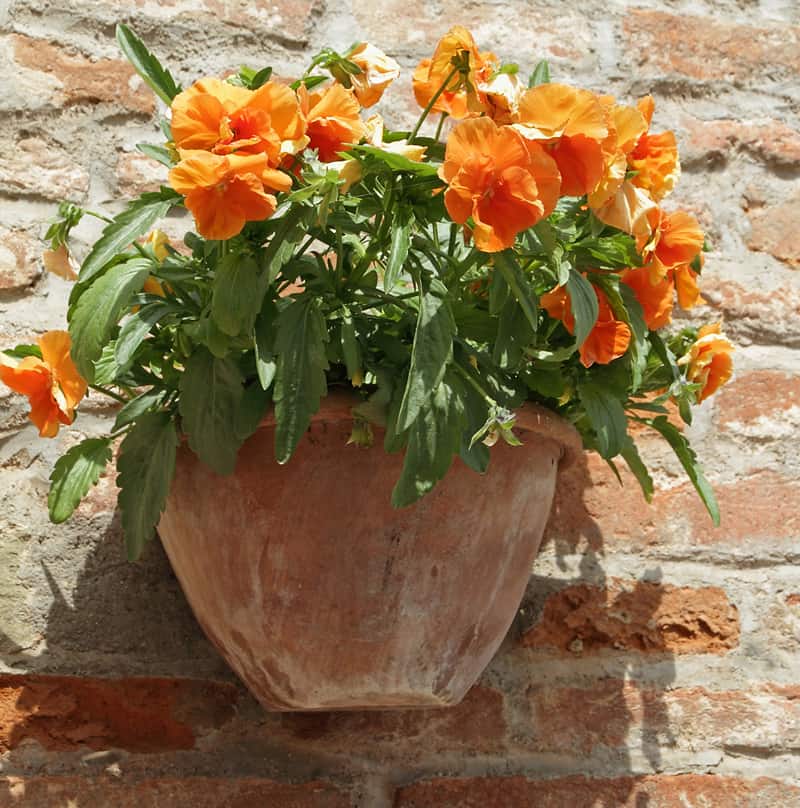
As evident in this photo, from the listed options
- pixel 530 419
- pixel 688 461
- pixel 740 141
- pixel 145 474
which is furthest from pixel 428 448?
pixel 740 141

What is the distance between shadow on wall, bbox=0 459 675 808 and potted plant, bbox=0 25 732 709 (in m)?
0.12

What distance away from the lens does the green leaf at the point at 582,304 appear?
3.55 feet

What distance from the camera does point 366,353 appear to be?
45.9 inches

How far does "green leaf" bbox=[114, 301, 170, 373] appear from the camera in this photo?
43.9 inches

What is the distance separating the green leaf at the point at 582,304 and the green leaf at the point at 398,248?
0.50ft

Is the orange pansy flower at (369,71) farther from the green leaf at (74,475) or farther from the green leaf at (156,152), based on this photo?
the green leaf at (74,475)

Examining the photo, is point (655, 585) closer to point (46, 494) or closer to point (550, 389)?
point (550, 389)

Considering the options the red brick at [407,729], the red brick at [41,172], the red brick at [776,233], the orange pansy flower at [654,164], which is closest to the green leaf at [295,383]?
the orange pansy flower at [654,164]

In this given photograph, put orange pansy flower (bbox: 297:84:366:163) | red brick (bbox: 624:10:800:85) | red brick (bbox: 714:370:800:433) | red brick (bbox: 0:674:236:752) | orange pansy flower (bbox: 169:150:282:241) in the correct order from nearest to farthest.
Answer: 1. orange pansy flower (bbox: 169:150:282:241)
2. orange pansy flower (bbox: 297:84:366:163)
3. red brick (bbox: 0:674:236:752)
4. red brick (bbox: 714:370:800:433)
5. red brick (bbox: 624:10:800:85)

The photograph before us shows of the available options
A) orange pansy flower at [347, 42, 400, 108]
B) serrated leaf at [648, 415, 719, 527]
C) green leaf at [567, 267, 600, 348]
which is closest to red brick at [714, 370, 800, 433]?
serrated leaf at [648, 415, 719, 527]

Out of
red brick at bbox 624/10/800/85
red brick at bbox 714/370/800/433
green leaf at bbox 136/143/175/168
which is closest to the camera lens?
green leaf at bbox 136/143/175/168

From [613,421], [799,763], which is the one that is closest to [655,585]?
[799,763]

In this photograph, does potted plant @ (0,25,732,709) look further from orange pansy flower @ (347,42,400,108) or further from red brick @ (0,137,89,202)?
red brick @ (0,137,89,202)

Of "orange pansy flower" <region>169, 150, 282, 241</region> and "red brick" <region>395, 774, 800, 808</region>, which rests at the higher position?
"orange pansy flower" <region>169, 150, 282, 241</region>
